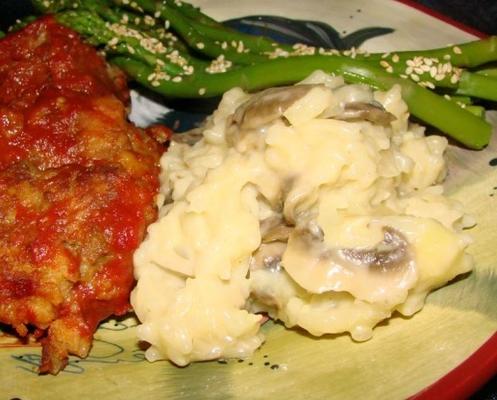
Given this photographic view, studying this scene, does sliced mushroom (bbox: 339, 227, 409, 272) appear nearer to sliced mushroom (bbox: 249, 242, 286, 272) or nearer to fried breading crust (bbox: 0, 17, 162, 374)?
sliced mushroom (bbox: 249, 242, 286, 272)

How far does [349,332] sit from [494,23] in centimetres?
428

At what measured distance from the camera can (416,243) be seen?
3.73 meters

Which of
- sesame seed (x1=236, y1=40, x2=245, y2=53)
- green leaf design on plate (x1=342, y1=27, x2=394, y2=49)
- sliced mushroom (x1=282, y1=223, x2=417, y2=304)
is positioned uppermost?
green leaf design on plate (x1=342, y1=27, x2=394, y2=49)


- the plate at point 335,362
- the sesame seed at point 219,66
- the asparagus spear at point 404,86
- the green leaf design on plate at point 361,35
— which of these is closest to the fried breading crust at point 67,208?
the plate at point 335,362

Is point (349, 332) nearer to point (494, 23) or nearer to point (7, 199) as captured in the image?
point (7, 199)

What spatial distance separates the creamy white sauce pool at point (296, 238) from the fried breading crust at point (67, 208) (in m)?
0.19

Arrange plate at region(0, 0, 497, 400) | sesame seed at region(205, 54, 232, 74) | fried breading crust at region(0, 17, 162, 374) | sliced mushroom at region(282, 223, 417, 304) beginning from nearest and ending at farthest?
plate at region(0, 0, 497, 400)
sliced mushroom at region(282, 223, 417, 304)
fried breading crust at region(0, 17, 162, 374)
sesame seed at region(205, 54, 232, 74)

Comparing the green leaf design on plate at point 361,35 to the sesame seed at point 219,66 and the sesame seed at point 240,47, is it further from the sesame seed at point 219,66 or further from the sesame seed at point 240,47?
the sesame seed at point 219,66

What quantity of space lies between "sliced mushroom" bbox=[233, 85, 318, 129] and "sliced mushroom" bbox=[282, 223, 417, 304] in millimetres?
751

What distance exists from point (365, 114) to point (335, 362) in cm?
131

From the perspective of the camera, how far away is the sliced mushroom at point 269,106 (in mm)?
4012

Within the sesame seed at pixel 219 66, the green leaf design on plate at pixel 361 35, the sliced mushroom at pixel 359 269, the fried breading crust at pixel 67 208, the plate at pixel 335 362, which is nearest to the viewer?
the plate at pixel 335 362

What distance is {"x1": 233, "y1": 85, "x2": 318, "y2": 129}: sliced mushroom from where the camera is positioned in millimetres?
4012

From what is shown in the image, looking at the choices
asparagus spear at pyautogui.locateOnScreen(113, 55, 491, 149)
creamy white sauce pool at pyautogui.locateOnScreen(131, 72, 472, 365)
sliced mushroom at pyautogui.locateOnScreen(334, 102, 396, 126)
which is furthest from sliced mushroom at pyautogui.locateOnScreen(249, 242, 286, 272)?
asparagus spear at pyautogui.locateOnScreen(113, 55, 491, 149)
